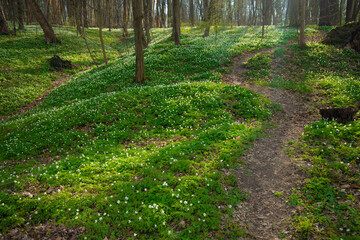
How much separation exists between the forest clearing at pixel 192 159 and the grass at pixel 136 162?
0.14 feet

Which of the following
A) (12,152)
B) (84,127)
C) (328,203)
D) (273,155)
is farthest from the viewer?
(84,127)

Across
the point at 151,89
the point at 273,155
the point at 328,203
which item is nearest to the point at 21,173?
the point at 151,89

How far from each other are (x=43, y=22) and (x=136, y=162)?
3296cm

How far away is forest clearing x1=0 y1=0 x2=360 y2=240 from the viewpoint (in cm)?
527

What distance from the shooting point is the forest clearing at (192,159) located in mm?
5266

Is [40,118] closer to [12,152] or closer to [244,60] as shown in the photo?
[12,152]

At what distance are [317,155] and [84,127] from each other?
11.2m

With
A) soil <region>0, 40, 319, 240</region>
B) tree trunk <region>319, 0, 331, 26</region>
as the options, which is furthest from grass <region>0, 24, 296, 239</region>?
tree trunk <region>319, 0, 331, 26</region>

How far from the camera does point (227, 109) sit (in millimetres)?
12000

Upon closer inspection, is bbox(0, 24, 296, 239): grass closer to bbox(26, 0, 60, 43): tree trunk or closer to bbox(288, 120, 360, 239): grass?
bbox(288, 120, 360, 239): grass

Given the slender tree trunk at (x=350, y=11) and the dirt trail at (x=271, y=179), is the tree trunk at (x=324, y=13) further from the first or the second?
the dirt trail at (x=271, y=179)

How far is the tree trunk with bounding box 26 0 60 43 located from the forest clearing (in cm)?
1713

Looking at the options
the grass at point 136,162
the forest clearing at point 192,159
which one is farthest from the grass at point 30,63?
the grass at point 136,162

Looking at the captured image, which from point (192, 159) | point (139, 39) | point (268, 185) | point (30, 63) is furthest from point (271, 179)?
point (30, 63)
